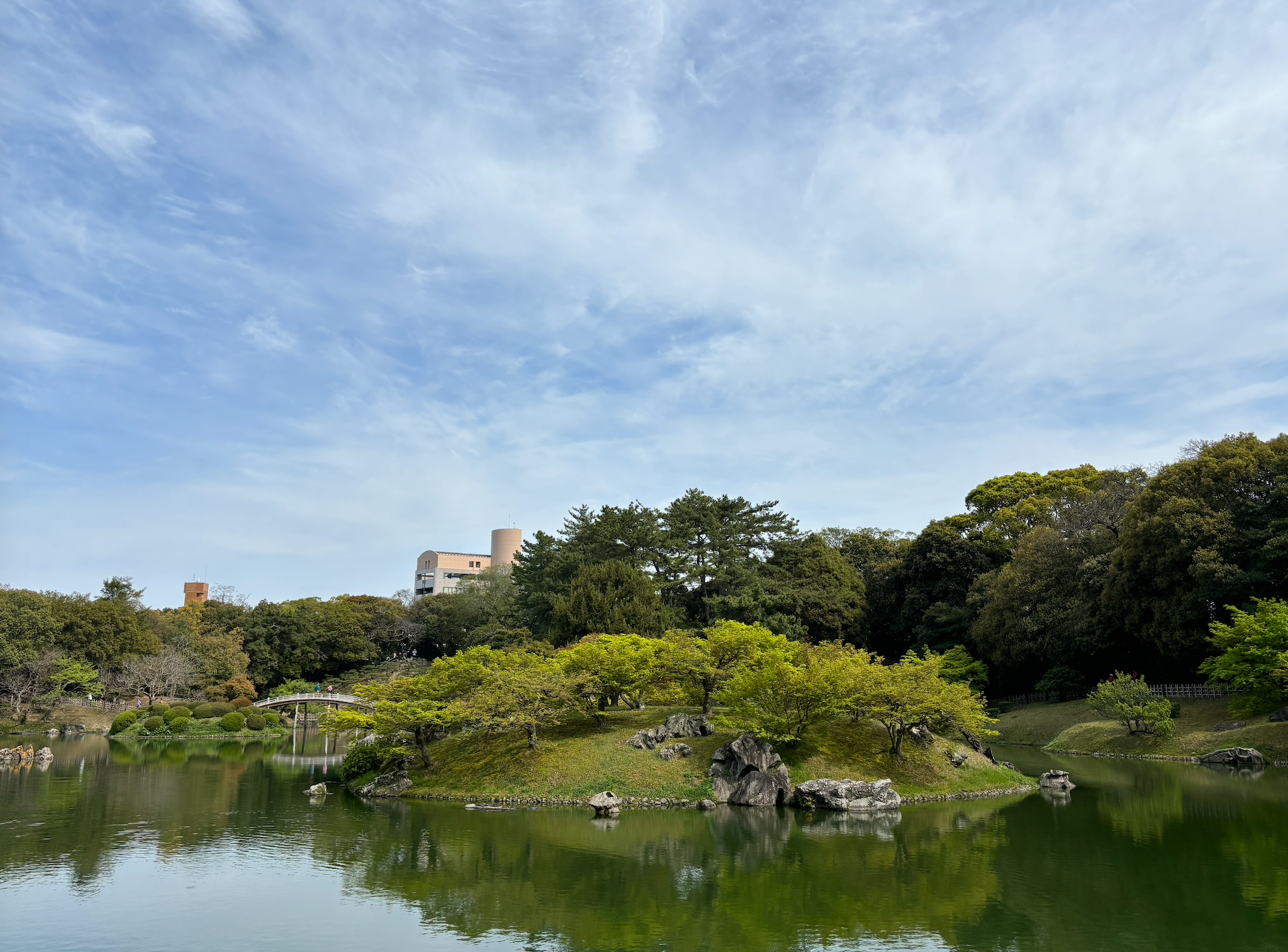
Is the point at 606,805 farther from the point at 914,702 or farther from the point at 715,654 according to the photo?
the point at 914,702

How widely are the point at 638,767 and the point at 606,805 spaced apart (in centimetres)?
306

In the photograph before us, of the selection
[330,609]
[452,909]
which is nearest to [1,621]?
[330,609]

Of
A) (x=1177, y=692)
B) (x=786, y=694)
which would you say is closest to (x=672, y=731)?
(x=786, y=694)

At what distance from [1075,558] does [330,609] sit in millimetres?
66756

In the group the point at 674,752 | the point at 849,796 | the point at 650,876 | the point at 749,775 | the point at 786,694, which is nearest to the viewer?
the point at 650,876

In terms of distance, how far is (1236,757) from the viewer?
34.2 m

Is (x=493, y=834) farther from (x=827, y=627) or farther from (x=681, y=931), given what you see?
(x=827, y=627)

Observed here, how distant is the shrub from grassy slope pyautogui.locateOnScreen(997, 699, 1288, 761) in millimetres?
33291

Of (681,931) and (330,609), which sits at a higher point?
(330,609)

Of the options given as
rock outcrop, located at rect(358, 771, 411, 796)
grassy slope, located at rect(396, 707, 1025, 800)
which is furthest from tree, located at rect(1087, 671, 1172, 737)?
rock outcrop, located at rect(358, 771, 411, 796)

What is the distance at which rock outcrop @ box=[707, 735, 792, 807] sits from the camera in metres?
26.6

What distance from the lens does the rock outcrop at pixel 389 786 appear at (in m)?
29.3

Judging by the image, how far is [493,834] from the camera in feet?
72.0

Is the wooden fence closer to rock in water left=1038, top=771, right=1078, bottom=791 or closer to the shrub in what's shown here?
rock in water left=1038, top=771, right=1078, bottom=791
